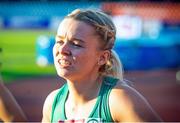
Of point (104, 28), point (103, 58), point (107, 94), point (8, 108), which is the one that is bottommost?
point (8, 108)

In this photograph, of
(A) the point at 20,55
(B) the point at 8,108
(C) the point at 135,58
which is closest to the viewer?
(B) the point at 8,108

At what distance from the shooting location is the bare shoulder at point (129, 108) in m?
1.93

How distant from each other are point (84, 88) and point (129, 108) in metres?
0.22

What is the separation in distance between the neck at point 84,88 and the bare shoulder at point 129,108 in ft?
0.36

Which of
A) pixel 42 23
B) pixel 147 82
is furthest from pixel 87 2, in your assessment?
pixel 42 23

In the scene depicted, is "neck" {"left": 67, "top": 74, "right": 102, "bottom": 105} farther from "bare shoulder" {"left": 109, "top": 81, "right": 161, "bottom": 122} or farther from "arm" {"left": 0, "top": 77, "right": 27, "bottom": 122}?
"arm" {"left": 0, "top": 77, "right": 27, "bottom": 122}

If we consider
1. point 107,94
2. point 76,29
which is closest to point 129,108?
point 107,94

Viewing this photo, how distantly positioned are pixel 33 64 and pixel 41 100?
2610 mm

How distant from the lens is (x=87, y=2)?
4.98 m

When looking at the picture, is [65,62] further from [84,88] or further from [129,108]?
[129,108]

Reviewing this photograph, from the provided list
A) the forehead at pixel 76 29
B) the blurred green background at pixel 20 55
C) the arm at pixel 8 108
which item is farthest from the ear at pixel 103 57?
the blurred green background at pixel 20 55

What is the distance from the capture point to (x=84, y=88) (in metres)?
2.07

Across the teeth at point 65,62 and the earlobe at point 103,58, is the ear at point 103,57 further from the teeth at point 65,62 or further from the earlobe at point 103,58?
the teeth at point 65,62

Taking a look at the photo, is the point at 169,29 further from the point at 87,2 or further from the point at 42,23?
the point at 87,2
